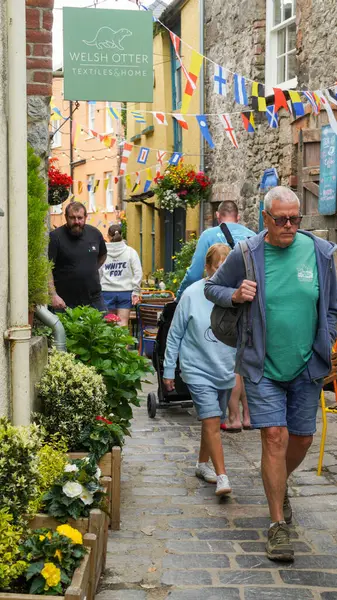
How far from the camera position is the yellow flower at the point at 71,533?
11.8 feet

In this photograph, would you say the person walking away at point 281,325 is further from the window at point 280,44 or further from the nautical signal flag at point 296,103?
the window at point 280,44

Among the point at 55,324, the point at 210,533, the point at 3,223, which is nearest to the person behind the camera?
the point at 3,223

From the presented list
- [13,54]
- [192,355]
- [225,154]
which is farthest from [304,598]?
[225,154]

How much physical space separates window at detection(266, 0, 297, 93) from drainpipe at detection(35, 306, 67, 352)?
920 cm

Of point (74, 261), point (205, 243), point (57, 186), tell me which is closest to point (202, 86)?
point (57, 186)

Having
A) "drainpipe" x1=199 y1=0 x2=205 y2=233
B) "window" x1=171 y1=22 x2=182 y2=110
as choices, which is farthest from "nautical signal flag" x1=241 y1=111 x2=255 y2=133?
"window" x1=171 y1=22 x2=182 y2=110

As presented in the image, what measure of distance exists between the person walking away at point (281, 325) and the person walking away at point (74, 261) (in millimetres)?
3869

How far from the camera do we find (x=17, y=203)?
4.14m

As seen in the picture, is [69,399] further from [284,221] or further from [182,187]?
[182,187]

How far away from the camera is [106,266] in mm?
12281

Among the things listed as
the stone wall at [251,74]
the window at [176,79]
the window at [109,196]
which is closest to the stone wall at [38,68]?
the stone wall at [251,74]

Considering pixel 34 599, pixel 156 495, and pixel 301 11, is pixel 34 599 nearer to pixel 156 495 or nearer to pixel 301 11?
pixel 156 495

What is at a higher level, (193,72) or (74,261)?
(193,72)

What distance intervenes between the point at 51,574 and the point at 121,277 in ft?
29.6
